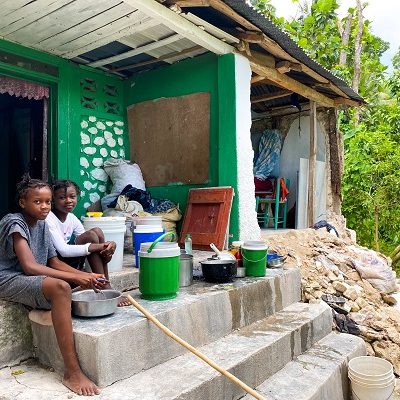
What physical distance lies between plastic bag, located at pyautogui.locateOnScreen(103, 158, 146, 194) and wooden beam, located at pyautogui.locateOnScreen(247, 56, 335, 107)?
8.01 feet

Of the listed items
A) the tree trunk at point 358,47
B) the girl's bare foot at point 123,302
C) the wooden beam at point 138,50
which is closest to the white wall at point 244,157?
the wooden beam at point 138,50

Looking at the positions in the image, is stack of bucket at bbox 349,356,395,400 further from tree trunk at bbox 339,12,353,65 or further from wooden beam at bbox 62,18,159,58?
tree trunk at bbox 339,12,353,65

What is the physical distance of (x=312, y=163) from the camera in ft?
26.7

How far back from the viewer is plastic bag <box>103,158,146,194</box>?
612cm

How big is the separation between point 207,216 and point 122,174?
1585 mm

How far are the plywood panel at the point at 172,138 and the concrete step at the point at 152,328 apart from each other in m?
2.40

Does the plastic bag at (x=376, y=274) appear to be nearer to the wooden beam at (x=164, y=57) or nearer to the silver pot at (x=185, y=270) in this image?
the silver pot at (x=185, y=270)

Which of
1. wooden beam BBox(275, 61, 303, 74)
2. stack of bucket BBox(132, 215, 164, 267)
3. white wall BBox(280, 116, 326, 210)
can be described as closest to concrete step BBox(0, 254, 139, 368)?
stack of bucket BBox(132, 215, 164, 267)

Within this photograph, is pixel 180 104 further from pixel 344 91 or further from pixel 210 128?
pixel 344 91

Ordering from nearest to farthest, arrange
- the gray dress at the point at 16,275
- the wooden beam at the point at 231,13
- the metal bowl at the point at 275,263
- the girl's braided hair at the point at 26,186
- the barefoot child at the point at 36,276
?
the barefoot child at the point at 36,276 < the gray dress at the point at 16,275 < the girl's braided hair at the point at 26,186 < the wooden beam at the point at 231,13 < the metal bowl at the point at 275,263

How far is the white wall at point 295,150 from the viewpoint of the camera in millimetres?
8633

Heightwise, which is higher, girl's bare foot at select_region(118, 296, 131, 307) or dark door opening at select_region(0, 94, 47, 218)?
dark door opening at select_region(0, 94, 47, 218)

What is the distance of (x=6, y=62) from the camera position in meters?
5.21

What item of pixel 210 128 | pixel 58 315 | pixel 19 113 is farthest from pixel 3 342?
pixel 19 113
